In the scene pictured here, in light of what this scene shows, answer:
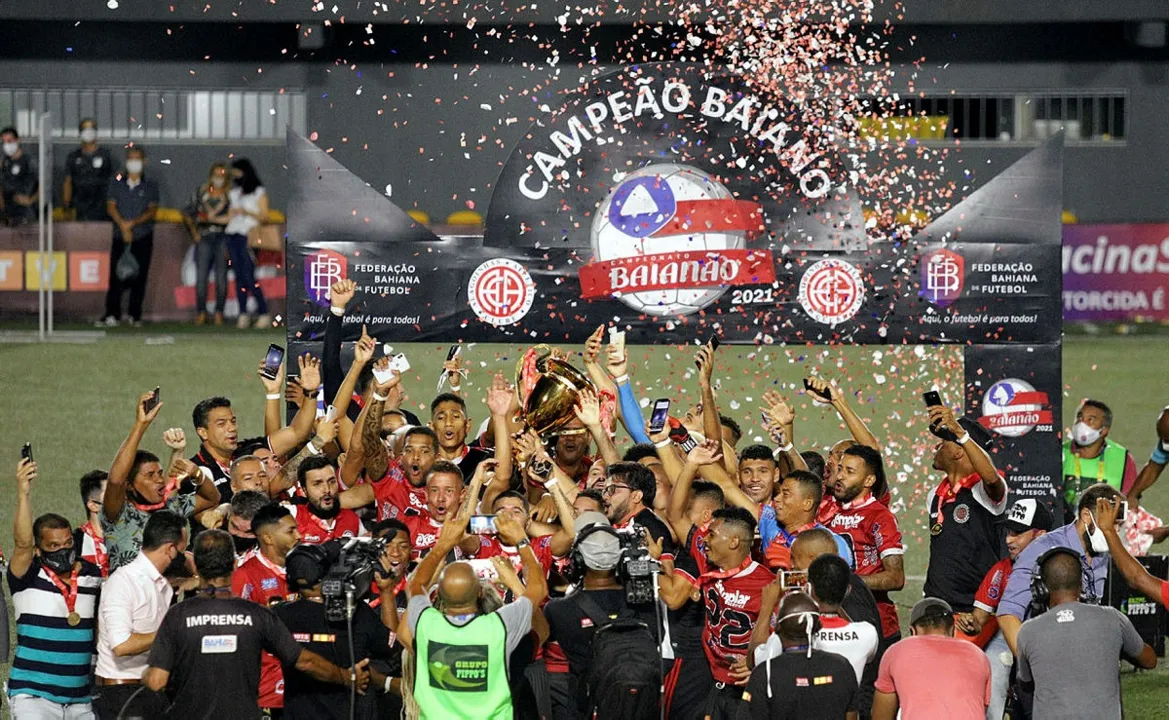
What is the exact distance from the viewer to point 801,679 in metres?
7.46

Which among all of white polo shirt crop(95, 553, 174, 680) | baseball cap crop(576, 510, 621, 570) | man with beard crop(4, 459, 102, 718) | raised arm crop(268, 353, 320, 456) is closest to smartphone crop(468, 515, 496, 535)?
baseball cap crop(576, 510, 621, 570)

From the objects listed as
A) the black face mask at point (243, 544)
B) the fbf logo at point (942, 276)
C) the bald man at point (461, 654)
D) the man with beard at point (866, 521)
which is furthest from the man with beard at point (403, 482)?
the fbf logo at point (942, 276)

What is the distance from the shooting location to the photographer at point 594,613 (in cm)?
796

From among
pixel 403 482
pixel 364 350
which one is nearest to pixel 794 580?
pixel 403 482

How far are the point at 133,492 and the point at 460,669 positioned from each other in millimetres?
2754

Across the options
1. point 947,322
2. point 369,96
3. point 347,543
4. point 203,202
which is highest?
point 369,96

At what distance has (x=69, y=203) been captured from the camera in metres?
21.9

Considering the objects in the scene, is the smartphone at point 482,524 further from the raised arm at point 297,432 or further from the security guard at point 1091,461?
the security guard at point 1091,461

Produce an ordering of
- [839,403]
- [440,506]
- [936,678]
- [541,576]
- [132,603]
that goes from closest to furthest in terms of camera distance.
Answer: [936,678], [541,576], [132,603], [440,506], [839,403]

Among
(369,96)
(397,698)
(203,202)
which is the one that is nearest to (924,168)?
(369,96)

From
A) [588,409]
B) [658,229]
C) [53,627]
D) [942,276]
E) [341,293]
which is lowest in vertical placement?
[53,627]

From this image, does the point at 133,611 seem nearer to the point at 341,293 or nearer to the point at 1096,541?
the point at 341,293

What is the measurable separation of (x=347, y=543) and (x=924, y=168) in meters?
A: 18.0

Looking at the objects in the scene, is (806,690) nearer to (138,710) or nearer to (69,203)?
(138,710)
